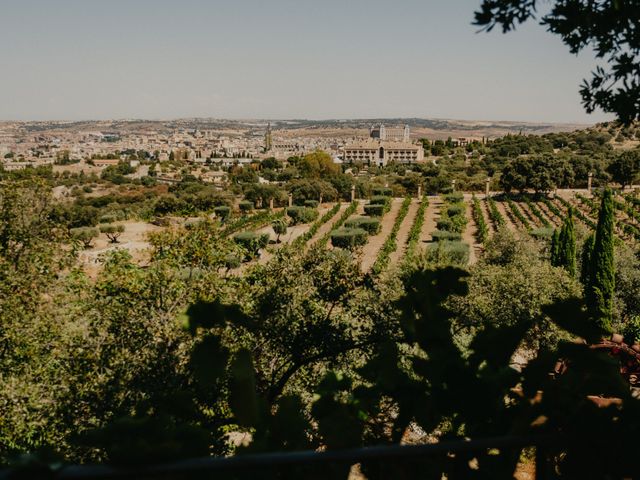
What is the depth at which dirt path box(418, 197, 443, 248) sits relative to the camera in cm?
3547

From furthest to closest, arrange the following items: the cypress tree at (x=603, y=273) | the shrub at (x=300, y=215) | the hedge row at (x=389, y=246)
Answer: the shrub at (x=300, y=215) < the hedge row at (x=389, y=246) < the cypress tree at (x=603, y=273)

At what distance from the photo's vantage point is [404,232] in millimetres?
37656

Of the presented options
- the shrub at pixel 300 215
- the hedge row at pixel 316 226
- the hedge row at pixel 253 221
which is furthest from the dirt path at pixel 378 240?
the hedge row at pixel 253 221

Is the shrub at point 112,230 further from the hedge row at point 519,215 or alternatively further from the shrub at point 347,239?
the hedge row at point 519,215

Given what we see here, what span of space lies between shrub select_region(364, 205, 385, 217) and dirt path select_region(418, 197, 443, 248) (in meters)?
3.86

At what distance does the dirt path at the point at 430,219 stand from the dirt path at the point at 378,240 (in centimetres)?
264

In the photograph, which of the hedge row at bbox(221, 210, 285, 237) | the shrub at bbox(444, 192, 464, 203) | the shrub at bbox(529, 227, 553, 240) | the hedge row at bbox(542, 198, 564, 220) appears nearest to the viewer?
the shrub at bbox(529, 227, 553, 240)

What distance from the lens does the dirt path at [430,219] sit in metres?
35.5

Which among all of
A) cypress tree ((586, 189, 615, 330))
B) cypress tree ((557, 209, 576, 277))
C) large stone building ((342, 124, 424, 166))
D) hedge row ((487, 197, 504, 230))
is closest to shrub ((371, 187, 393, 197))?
hedge row ((487, 197, 504, 230))

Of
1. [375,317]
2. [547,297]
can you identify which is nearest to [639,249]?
[547,297]

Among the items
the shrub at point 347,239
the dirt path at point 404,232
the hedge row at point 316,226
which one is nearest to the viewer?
the dirt path at point 404,232

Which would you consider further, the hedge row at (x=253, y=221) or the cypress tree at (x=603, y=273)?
the hedge row at (x=253, y=221)

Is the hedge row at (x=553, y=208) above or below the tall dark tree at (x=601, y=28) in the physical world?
below

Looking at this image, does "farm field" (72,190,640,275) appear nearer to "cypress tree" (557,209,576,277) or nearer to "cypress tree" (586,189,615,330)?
"cypress tree" (557,209,576,277)
